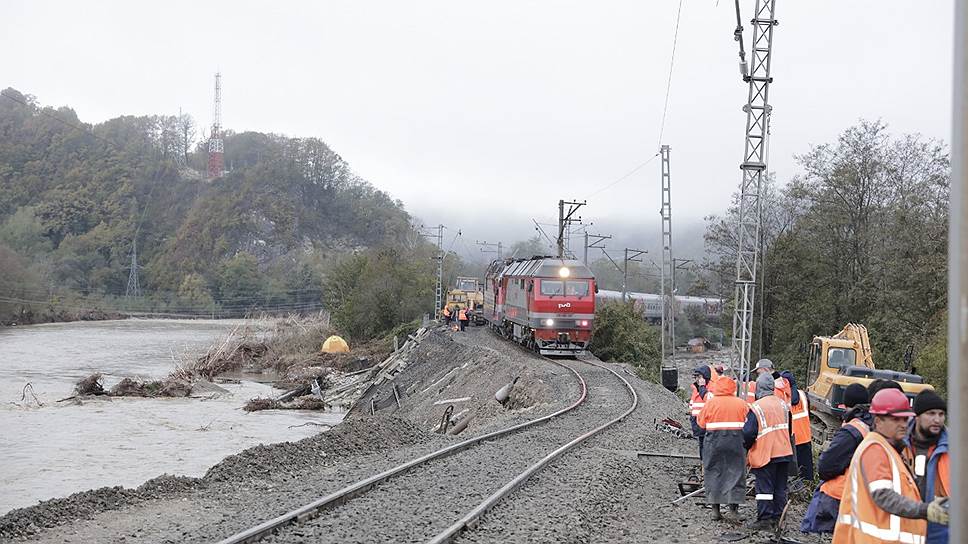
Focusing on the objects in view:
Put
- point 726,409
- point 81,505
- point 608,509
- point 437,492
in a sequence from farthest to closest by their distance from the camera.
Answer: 1. point 437,492
2. point 81,505
3. point 608,509
4. point 726,409

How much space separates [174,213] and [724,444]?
164 metres

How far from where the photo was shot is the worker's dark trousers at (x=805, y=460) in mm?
11195

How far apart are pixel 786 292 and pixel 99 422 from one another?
2867cm

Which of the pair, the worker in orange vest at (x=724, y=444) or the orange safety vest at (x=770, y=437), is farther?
the worker in orange vest at (x=724, y=444)

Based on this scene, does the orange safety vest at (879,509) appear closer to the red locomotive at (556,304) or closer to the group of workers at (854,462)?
the group of workers at (854,462)

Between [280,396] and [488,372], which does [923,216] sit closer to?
[488,372]

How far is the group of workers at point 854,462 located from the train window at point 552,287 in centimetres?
2081

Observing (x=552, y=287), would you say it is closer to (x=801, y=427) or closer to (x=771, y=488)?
(x=801, y=427)

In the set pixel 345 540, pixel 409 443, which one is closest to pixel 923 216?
pixel 409 443

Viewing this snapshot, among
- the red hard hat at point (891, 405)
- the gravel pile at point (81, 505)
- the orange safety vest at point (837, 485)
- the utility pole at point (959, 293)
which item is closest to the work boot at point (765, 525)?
the orange safety vest at point (837, 485)

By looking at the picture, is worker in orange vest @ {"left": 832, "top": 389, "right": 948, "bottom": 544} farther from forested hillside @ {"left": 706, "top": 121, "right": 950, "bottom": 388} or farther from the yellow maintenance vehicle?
the yellow maintenance vehicle

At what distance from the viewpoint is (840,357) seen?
19.9 metres

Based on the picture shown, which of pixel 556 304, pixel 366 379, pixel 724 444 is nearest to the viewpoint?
pixel 724 444

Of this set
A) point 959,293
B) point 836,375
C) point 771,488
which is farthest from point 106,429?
point 959,293
